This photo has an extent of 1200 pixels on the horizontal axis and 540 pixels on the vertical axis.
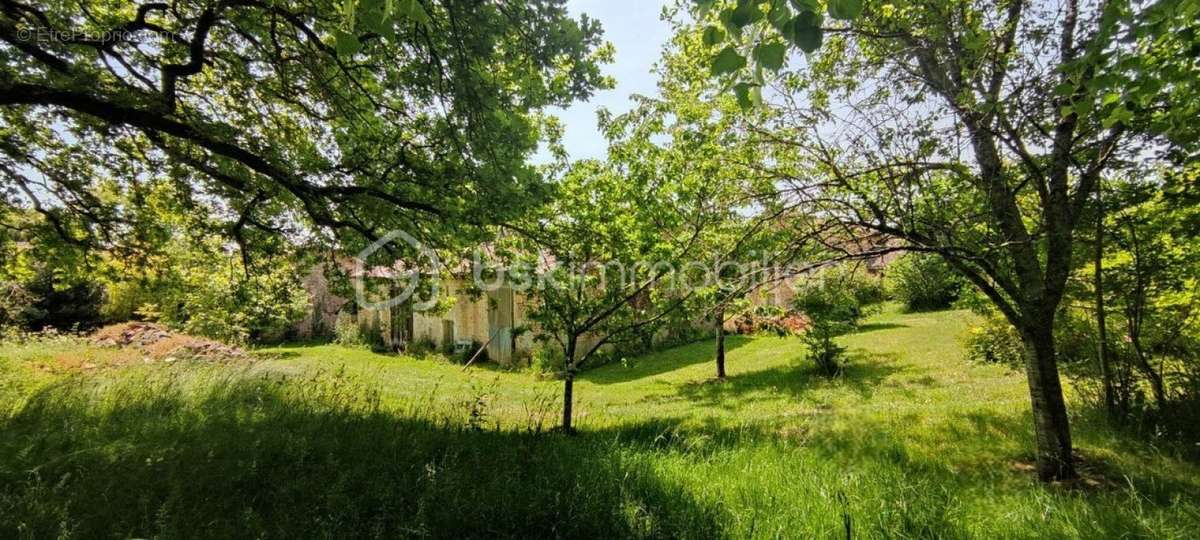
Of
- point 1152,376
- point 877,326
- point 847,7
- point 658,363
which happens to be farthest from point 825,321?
point 847,7

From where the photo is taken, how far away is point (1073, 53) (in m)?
3.73

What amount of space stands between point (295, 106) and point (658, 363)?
12.8 m

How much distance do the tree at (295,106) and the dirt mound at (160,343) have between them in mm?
6112

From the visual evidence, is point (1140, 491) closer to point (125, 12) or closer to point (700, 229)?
point (700, 229)

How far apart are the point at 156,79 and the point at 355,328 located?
17.5 metres

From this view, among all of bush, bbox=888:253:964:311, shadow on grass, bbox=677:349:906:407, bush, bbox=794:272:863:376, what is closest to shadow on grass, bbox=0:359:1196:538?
shadow on grass, bbox=677:349:906:407

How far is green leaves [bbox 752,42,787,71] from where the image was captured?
1.54 meters

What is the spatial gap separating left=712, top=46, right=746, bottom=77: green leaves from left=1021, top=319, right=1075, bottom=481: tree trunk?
4596 millimetres

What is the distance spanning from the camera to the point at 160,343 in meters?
13.3

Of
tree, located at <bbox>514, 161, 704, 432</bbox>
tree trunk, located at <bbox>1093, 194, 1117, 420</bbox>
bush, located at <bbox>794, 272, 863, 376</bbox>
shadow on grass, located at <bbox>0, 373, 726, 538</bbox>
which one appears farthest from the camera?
bush, located at <bbox>794, 272, 863, 376</bbox>

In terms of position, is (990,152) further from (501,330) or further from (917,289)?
(917,289)

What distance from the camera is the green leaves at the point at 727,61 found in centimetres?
154

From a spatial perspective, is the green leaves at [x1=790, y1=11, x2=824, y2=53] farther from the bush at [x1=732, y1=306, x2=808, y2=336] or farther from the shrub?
the shrub

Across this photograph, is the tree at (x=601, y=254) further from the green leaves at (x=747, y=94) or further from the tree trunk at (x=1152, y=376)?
the tree trunk at (x=1152, y=376)
